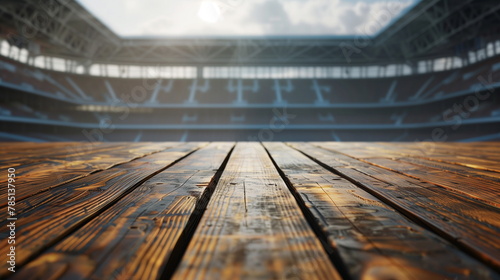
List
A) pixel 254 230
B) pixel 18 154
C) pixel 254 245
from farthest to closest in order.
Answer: pixel 18 154, pixel 254 230, pixel 254 245

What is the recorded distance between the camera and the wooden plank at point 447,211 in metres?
0.72

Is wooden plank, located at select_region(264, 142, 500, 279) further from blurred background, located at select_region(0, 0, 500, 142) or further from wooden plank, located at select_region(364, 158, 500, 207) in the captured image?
blurred background, located at select_region(0, 0, 500, 142)

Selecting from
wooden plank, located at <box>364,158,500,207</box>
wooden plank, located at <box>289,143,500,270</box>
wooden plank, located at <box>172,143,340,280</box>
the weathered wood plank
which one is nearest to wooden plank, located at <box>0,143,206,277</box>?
wooden plank, located at <box>172,143,340,280</box>

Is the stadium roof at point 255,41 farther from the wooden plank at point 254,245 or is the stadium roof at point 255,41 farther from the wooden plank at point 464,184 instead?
the wooden plank at point 254,245

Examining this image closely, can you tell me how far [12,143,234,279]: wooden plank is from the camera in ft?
1.95

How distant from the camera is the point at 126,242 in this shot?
2.38 feet

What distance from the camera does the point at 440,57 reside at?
1125 inches

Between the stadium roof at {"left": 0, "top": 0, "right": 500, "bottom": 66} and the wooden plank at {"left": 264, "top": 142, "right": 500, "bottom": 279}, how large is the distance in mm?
22600

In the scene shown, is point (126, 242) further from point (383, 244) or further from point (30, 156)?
point (30, 156)

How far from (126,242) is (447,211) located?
104 cm

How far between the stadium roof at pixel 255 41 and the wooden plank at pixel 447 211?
22088 millimetres

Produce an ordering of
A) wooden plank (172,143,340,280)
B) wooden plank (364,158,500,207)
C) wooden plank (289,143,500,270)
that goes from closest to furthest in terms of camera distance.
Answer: wooden plank (172,143,340,280) → wooden plank (289,143,500,270) → wooden plank (364,158,500,207)

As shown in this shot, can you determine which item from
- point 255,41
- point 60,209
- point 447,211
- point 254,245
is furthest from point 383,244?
point 255,41

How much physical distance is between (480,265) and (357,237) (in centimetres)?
25
